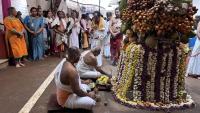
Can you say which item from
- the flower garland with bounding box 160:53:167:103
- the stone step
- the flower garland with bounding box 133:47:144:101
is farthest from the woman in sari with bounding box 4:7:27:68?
the flower garland with bounding box 160:53:167:103

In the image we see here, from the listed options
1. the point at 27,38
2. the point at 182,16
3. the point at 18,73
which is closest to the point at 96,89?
the point at 182,16

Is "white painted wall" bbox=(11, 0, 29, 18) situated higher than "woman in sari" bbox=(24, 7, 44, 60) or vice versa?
"white painted wall" bbox=(11, 0, 29, 18)

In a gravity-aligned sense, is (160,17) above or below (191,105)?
above

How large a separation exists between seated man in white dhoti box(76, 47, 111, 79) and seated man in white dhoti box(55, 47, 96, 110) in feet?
7.32

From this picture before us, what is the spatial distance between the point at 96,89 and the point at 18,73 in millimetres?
3454

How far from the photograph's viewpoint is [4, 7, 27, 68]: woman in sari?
425 inches

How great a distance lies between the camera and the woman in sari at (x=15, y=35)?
10805 millimetres

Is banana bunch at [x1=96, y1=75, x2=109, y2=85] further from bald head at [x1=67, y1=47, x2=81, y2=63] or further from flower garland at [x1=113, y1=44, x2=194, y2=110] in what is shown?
bald head at [x1=67, y1=47, x2=81, y2=63]

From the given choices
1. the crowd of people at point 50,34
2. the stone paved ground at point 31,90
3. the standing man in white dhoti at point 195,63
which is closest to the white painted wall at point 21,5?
the crowd of people at point 50,34

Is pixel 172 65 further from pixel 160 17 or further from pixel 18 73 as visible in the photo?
pixel 18 73

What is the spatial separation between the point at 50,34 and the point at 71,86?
924cm

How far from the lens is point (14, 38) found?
36.4 ft

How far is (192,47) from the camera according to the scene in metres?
10.2

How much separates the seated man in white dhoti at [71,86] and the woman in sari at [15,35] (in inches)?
227
